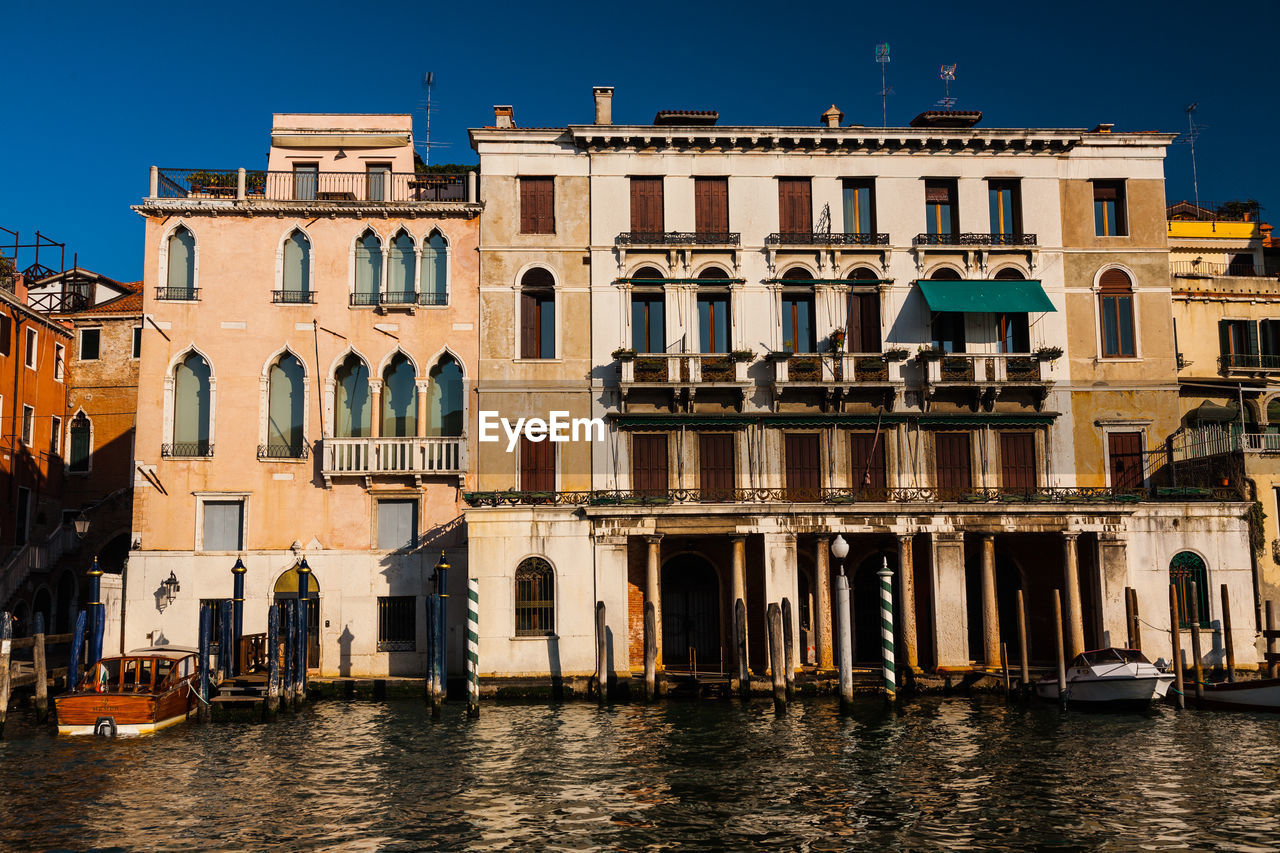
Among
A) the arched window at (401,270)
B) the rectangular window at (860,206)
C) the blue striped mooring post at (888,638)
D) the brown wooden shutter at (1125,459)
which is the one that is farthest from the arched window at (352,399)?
the brown wooden shutter at (1125,459)

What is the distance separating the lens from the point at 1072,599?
31.8m

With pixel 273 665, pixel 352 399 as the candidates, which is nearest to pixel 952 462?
pixel 352 399

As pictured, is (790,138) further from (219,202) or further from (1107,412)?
(219,202)

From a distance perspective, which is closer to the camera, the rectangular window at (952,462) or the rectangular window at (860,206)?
the rectangular window at (952,462)

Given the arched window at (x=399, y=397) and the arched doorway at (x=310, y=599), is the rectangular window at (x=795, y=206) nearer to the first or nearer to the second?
the arched window at (x=399, y=397)

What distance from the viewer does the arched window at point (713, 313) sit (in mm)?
35469

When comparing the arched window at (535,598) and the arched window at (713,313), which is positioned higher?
the arched window at (713,313)

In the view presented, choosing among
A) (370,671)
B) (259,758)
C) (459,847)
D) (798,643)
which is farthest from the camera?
(370,671)

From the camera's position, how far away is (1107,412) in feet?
116

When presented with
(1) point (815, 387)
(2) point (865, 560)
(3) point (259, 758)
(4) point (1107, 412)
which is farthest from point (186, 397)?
(4) point (1107, 412)

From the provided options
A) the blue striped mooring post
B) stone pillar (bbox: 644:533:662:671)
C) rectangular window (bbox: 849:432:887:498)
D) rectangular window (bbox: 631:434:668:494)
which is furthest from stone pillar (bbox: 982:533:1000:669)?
rectangular window (bbox: 631:434:668:494)

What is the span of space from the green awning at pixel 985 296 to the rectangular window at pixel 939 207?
2101 mm

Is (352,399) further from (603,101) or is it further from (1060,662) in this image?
(1060,662)

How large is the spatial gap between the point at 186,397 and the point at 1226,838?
1185 inches
